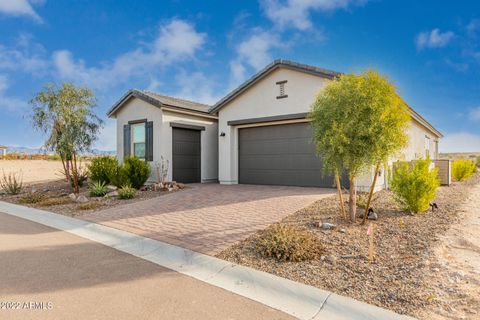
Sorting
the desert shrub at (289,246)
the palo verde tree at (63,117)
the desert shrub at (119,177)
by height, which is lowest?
the desert shrub at (289,246)

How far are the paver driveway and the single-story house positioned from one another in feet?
7.95

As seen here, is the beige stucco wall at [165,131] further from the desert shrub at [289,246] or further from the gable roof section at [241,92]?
the desert shrub at [289,246]

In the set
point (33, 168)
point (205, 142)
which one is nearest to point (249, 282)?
point (205, 142)

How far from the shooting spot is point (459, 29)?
1174 cm

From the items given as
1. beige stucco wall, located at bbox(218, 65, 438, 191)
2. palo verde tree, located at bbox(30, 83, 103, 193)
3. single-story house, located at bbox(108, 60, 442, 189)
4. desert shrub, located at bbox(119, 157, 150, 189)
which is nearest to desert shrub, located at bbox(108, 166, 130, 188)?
desert shrub, located at bbox(119, 157, 150, 189)

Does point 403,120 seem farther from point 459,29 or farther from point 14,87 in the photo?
point 14,87

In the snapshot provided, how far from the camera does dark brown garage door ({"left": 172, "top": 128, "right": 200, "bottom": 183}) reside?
1354cm

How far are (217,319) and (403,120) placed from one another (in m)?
4.74

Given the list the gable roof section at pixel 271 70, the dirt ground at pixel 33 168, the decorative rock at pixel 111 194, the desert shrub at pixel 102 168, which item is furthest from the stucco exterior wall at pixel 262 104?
the dirt ground at pixel 33 168

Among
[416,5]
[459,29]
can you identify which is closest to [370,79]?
[416,5]

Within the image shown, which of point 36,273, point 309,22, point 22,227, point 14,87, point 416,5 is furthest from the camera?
point 14,87

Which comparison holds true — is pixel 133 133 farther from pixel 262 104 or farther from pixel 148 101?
pixel 262 104

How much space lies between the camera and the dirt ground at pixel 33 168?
64.3ft

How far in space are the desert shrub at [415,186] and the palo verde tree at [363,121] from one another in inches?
62.7
